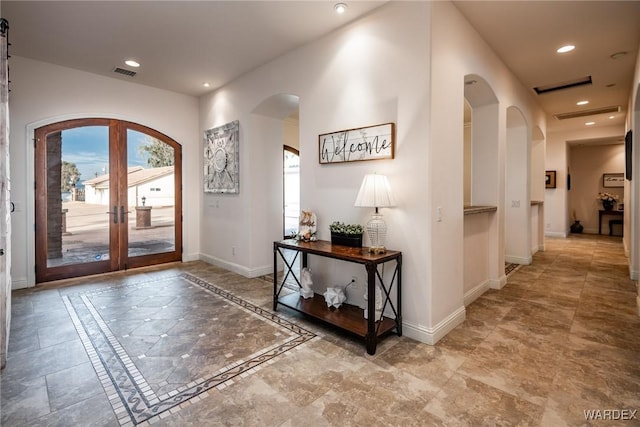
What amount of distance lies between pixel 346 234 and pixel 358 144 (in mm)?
893

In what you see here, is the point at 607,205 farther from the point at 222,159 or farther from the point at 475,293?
the point at 222,159

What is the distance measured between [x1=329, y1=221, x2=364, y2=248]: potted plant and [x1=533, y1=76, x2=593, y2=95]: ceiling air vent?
4417 millimetres

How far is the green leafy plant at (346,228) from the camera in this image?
305 cm

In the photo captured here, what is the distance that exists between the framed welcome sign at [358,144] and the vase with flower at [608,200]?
978 centimetres

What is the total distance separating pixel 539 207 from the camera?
661cm

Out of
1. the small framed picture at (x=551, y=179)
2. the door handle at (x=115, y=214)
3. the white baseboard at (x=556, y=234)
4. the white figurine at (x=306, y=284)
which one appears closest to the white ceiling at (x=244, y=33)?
the door handle at (x=115, y=214)

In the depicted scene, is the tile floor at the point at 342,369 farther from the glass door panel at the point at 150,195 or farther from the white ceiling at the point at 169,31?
the white ceiling at the point at 169,31

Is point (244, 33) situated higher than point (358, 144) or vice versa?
point (244, 33)

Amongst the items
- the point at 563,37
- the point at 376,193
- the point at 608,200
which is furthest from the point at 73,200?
the point at 608,200

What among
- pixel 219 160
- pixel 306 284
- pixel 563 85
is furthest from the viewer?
pixel 219 160

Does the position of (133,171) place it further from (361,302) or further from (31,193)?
(361,302)

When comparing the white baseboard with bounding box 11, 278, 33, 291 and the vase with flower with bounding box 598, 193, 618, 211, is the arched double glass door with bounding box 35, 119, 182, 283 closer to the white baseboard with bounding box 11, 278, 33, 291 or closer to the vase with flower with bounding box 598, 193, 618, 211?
Answer: the white baseboard with bounding box 11, 278, 33, 291

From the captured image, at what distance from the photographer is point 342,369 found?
7.62ft

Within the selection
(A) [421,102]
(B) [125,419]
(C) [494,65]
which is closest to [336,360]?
(B) [125,419]
